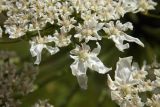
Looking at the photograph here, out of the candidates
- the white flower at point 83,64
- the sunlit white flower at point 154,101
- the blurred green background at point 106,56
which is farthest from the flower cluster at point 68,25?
the blurred green background at point 106,56

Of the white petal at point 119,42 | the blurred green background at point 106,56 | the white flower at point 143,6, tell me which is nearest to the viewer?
the white petal at point 119,42

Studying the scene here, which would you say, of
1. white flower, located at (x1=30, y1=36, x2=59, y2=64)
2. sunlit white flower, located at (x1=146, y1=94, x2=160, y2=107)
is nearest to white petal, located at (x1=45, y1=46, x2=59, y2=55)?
white flower, located at (x1=30, y1=36, x2=59, y2=64)

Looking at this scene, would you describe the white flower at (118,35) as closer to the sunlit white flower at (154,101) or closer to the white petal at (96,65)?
the white petal at (96,65)

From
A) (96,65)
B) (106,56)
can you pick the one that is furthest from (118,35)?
(106,56)

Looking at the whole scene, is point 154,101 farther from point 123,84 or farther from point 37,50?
point 37,50

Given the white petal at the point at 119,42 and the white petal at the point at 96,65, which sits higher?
the white petal at the point at 119,42

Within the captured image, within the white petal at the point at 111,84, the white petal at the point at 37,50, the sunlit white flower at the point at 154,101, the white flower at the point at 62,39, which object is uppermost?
the white flower at the point at 62,39
